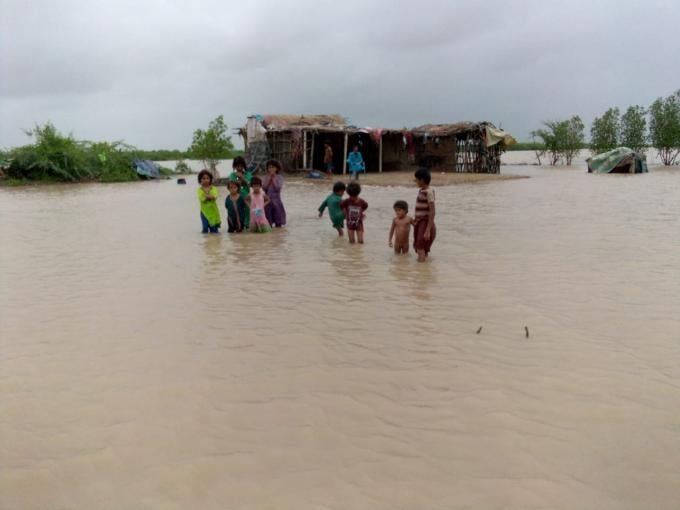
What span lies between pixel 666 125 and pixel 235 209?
105ft

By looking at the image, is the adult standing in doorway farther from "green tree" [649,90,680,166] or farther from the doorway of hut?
"green tree" [649,90,680,166]

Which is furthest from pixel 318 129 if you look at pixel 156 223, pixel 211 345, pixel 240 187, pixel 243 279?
pixel 211 345

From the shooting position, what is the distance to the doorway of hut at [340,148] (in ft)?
80.8

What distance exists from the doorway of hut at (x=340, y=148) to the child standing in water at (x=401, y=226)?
17.7 m

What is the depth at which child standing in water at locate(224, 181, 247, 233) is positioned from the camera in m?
8.90

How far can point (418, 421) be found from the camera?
8.54ft

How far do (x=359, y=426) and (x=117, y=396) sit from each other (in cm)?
134

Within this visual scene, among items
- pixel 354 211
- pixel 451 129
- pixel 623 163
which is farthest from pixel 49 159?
pixel 623 163

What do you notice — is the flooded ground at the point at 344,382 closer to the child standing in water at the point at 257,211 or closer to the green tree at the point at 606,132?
the child standing in water at the point at 257,211

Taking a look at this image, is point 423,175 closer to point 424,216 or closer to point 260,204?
point 424,216

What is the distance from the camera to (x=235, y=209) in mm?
8992

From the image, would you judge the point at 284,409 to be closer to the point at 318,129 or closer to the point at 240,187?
the point at 240,187

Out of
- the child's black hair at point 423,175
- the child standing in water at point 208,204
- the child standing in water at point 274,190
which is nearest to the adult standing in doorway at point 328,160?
the child standing in water at point 274,190

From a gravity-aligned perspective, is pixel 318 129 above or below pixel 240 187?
above
